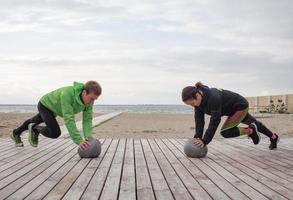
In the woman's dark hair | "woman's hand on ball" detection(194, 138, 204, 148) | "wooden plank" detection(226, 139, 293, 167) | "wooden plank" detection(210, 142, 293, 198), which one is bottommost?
"wooden plank" detection(226, 139, 293, 167)

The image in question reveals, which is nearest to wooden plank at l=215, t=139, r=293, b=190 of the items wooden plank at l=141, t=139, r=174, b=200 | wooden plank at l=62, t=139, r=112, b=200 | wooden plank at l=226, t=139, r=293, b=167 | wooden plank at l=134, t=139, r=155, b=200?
wooden plank at l=226, t=139, r=293, b=167

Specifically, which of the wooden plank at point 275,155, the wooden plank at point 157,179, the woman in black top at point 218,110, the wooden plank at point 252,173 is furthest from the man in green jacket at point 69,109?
the wooden plank at point 275,155

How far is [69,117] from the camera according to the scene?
6648 millimetres

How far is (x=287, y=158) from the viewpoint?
6.76 meters

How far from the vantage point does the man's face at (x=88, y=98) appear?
6418 millimetres

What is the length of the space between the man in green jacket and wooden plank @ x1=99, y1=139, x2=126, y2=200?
58cm

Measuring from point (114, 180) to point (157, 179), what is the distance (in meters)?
0.45

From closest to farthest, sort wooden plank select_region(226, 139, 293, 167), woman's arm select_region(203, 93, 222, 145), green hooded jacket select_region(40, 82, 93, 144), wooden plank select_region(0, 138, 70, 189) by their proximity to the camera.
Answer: wooden plank select_region(0, 138, 70, 189)
wooden plank select_region(226, 139, 293, 167)
green hooded jacket select_region(40, 82, 93, 144)
woman's arm select_region(203, 93, 222, 145)

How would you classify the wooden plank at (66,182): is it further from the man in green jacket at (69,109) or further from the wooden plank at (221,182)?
the wooden plank at (221,182)

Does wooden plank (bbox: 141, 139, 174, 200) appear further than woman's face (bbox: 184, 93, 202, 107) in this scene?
No

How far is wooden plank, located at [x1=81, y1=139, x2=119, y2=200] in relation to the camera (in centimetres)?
400

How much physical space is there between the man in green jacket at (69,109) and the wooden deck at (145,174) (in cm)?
33

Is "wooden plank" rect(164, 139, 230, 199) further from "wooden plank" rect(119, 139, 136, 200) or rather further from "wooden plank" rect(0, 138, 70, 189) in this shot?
"wooden plank" rect(0, 138, 70, 189)

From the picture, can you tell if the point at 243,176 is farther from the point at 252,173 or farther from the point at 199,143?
the point at 199,143
